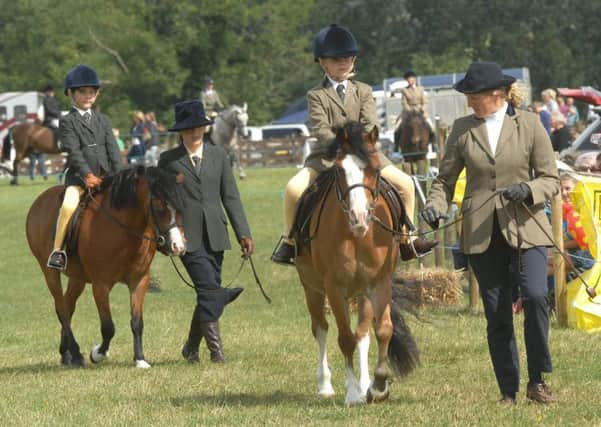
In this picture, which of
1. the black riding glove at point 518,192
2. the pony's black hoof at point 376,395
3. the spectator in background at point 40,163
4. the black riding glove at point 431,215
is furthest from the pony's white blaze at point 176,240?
the spectator in background at point 40,163

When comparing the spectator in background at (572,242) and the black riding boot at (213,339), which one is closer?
the black riding boot at (213,339)

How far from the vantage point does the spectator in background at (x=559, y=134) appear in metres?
21.7

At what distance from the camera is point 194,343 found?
41.8 ft

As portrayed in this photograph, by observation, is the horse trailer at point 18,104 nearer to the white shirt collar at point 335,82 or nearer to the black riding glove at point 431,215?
the white shirt collar at point 335,82

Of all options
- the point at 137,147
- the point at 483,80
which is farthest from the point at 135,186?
the point at 137,147

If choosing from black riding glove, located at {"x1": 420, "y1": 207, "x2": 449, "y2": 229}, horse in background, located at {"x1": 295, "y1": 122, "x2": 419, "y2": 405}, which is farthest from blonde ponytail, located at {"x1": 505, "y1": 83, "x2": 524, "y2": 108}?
black riding glove, located at {"x1": 420, "y1": 207, "x2": 449, "y2": 229}

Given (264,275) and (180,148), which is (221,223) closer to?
(180,148)

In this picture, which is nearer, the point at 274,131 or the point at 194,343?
the point at 194,343

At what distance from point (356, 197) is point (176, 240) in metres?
2.92

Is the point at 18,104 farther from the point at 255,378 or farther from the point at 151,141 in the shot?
the point at 255,378

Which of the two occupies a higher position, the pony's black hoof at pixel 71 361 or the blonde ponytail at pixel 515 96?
the blonde ponytail at pixel 515 96

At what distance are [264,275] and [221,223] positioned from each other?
842 centimetres

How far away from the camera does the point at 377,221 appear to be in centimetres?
967

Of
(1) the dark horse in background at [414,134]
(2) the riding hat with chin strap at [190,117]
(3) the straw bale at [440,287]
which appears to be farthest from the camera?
(1) the dark horse in background at [414,134]
